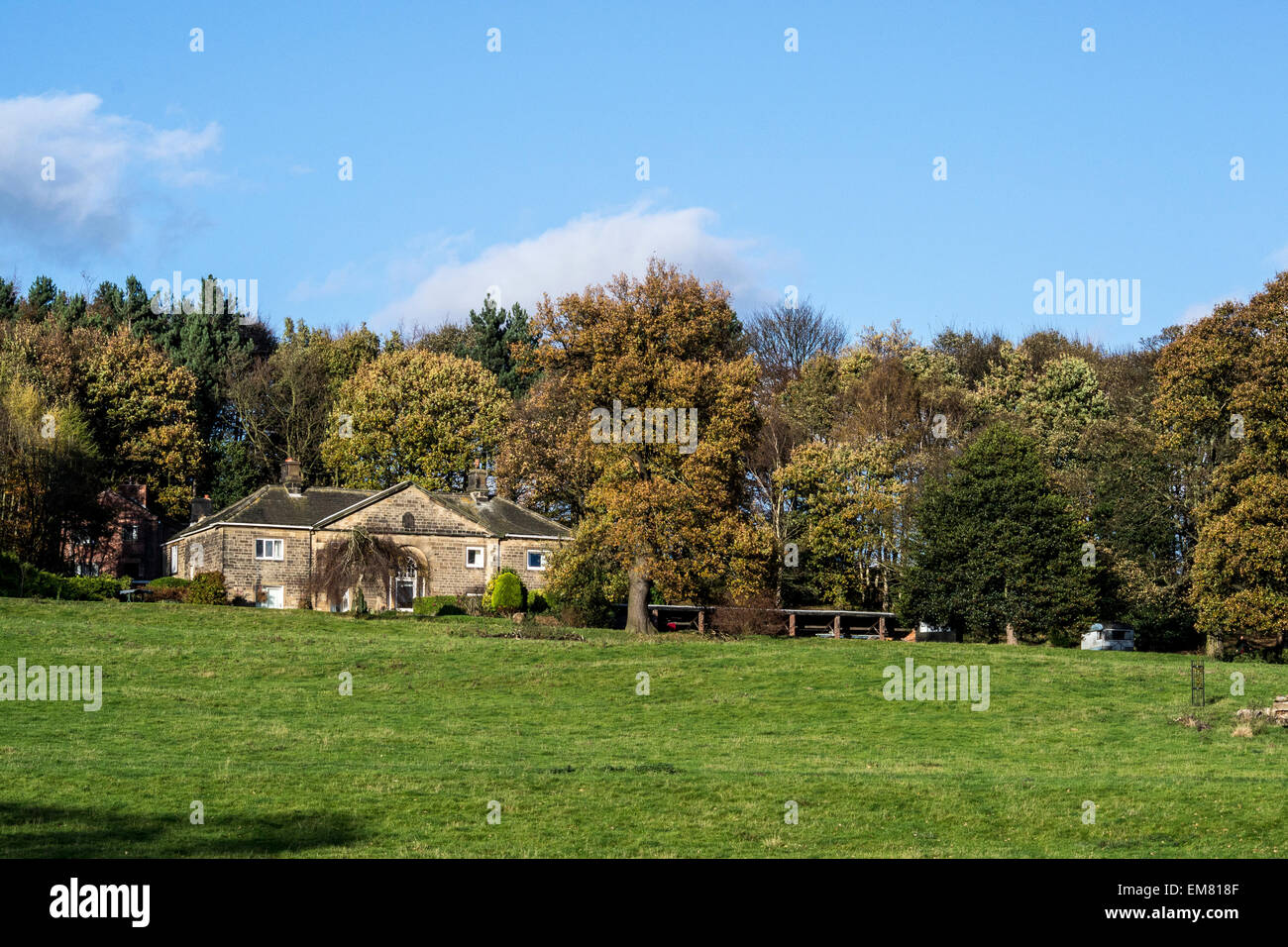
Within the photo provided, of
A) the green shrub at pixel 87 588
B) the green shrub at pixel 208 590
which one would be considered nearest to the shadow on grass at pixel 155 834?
the green shrub at pixel 87 588

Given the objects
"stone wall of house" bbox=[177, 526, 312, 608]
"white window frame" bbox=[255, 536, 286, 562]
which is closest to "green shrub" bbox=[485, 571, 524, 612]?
"stone wall of house" bbox=[177, 526, 312, 608]

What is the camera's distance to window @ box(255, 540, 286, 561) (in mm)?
67375

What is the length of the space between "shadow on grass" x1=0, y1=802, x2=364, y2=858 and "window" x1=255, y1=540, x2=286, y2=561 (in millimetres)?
48767

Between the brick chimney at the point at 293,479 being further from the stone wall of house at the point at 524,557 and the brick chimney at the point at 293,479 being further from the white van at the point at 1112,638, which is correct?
the white van at the point at 1112,638

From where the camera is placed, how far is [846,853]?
18.4 m

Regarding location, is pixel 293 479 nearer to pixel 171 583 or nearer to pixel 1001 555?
pixel 171 583

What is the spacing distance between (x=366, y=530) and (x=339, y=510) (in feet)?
13.9

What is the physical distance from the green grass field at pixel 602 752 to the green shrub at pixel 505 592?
16811 mm

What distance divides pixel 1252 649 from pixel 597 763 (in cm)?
3629

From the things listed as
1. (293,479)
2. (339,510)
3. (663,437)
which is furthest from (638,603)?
(293,479)

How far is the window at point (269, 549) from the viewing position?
67.4m

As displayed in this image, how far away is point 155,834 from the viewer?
59.4ft
